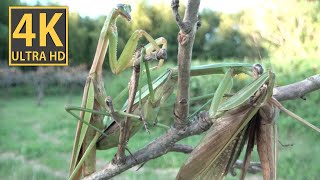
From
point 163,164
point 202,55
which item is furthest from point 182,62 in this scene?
point 163,164

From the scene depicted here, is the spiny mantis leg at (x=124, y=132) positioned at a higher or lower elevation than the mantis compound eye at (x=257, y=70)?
lower

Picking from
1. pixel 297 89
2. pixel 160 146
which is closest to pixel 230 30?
pixel 297 89

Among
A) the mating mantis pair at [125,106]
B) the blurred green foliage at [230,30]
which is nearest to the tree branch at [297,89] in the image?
the mating mantis pair at [125,106]

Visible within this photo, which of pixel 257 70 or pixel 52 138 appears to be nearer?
pixel 257 70

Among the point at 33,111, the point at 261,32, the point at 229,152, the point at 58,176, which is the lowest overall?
the point at 58,176

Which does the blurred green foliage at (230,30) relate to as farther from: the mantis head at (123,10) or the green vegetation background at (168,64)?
the mantis head at (123,10)

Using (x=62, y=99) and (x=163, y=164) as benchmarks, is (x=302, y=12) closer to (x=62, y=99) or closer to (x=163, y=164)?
(x=163, y=164)

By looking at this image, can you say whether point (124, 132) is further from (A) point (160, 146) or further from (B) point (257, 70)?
(B) point (257, 70)
